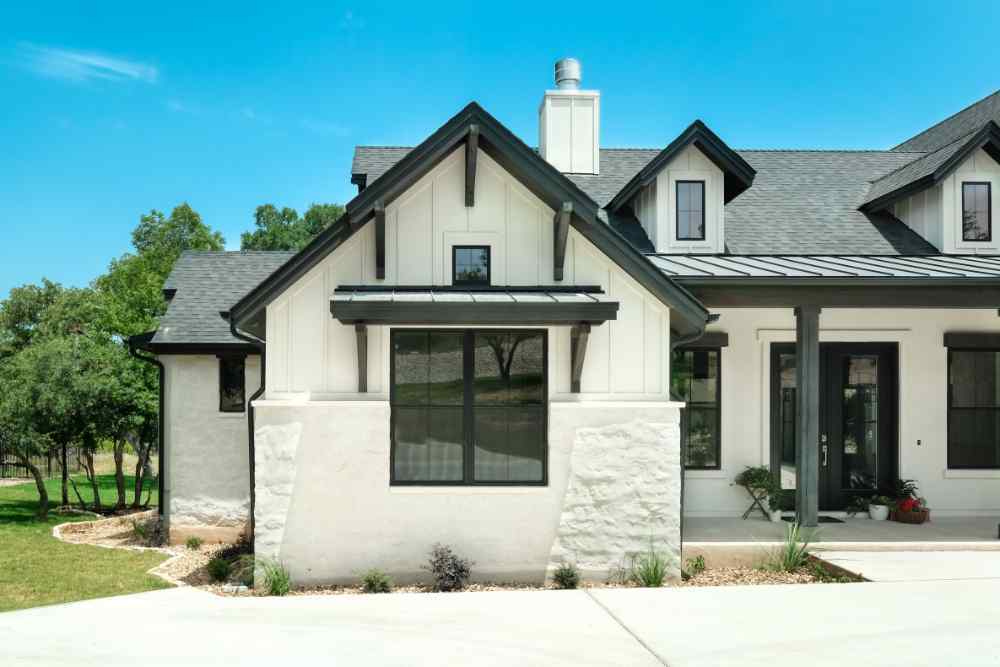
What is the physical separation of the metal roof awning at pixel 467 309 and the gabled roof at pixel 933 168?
21.6 ft

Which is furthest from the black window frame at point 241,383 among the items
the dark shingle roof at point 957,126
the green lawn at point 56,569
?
the dark shingle roof at point 957,126

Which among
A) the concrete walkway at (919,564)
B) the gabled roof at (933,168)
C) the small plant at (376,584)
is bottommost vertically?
the small plant at (376,584)

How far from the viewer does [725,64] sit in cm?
2275

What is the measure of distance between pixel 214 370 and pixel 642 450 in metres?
7.84

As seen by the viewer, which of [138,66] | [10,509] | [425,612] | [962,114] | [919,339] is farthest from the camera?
[138,66]

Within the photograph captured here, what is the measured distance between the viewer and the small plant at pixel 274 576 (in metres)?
8.53

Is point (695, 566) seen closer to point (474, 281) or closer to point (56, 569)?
point (474, 281)

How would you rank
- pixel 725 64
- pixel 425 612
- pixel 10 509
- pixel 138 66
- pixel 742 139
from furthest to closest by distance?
pixel 138 66
pixel 742 139
pixel 725 64
pixel 10 509
pixel 425 612

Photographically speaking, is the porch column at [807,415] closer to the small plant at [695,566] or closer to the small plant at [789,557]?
the small plant at [789,557]

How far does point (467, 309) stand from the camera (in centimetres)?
848

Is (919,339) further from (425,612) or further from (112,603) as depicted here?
(112,603)

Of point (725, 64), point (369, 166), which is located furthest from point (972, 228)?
point (725, 64)

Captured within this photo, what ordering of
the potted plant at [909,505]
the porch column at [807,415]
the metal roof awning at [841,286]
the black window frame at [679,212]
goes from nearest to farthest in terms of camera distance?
the metal roof awning at [841,286] < the porch column at [807,415] < the potted plant at [909,505] < the black window frame at [679,212]

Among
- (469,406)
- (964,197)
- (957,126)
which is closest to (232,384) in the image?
(469,406)
